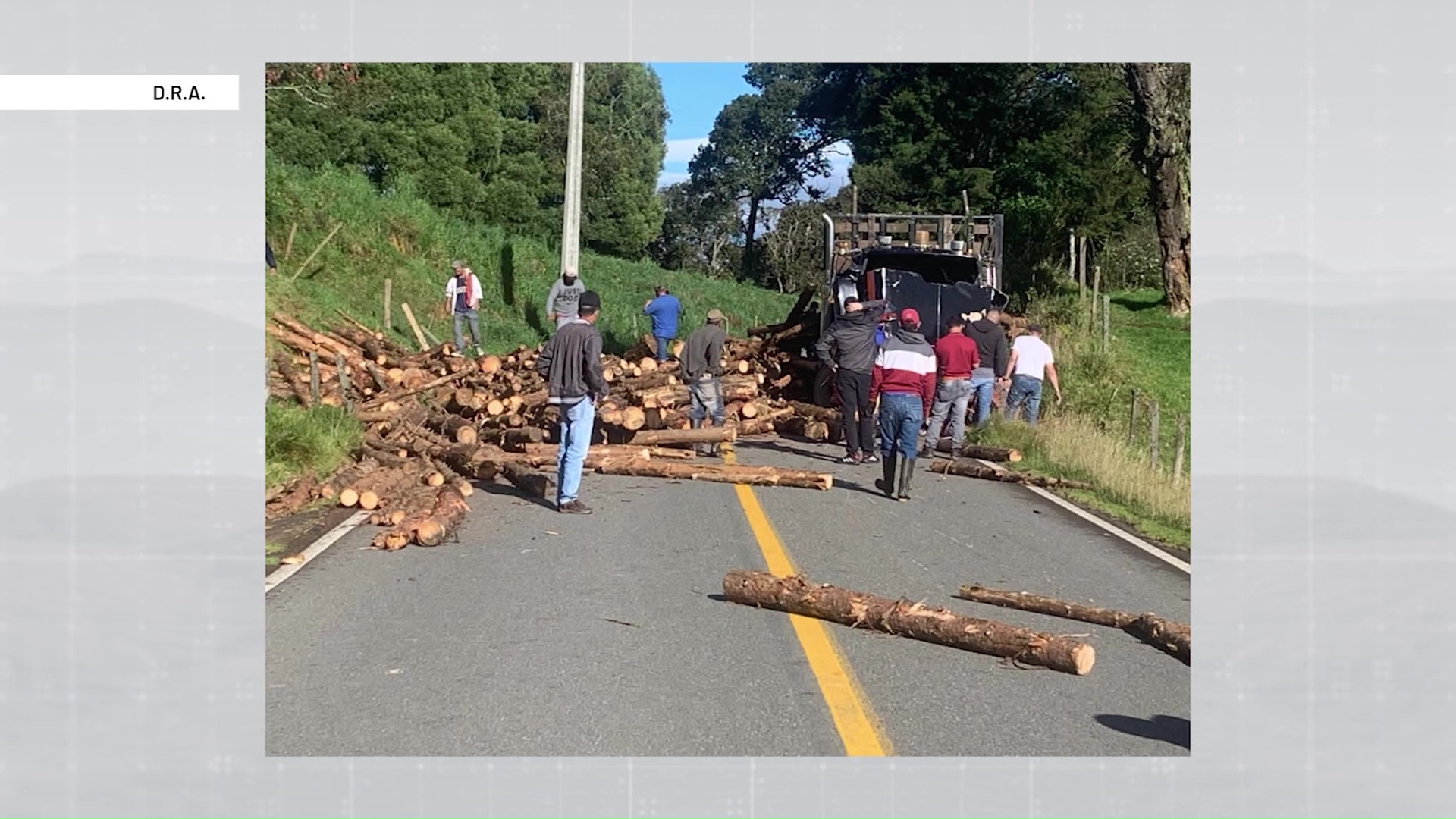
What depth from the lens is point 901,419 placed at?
1283 cm

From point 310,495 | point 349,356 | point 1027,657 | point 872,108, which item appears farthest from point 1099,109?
point 1027,657

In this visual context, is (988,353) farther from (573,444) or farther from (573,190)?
(573,190)

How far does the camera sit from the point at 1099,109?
80.3 ft

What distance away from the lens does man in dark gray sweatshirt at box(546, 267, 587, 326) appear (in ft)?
59.6

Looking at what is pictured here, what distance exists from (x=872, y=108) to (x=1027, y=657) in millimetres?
16048

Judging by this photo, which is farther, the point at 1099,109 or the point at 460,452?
the point at 1099,109

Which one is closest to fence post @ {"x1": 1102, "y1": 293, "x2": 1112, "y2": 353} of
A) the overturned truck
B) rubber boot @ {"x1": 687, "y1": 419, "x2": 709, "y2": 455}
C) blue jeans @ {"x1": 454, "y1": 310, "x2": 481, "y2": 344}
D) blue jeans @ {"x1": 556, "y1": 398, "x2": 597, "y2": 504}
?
the overturned truck

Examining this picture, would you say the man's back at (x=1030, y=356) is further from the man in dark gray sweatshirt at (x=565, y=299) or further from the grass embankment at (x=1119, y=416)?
the man in dark gray sweatshirt at (x=565, y=299)

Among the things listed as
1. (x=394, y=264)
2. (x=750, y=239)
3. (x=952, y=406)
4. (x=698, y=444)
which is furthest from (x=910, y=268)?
(x=750, y=239)

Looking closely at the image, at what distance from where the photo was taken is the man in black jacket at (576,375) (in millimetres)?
11633

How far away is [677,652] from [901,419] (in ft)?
19.6

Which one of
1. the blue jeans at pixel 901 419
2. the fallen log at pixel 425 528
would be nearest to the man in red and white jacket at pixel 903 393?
the blue jeans at pixel 901 419

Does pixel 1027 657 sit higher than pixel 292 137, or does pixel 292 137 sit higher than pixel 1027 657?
pixel 292 137

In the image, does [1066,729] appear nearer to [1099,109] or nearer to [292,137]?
[1099,109]
